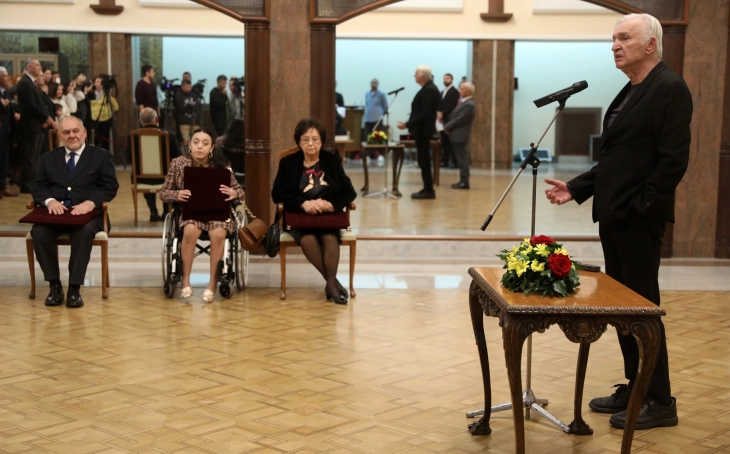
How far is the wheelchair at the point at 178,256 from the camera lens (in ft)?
22.5

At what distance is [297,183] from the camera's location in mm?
7020

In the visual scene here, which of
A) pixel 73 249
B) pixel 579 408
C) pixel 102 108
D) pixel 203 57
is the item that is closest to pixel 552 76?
pixel 203 57

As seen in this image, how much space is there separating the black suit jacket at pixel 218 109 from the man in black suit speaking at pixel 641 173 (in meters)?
11.7

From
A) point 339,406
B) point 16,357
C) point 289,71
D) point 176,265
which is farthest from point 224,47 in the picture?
point 339,406

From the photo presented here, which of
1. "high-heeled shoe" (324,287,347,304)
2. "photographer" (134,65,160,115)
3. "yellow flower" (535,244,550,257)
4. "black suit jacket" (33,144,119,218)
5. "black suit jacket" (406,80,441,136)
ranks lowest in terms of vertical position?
"high-heeled shoe" (324,287,347,304)

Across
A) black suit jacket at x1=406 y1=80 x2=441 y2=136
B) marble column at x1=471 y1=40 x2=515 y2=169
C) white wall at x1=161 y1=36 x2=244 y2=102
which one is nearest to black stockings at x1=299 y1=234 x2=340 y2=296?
black suit jacket at x1=406 y1=80 x2=441 y2=136

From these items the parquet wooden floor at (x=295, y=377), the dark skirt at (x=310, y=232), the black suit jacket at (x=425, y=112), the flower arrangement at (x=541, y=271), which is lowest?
the parquet wooden floor at (x=295, y=377)

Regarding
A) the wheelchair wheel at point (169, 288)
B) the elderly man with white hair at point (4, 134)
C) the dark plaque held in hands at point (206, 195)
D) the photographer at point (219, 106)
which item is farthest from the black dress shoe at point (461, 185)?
the wheelchair wheel at point (169, 288)

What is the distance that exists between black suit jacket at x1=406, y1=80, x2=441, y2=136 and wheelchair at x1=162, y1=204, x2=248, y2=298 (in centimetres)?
555

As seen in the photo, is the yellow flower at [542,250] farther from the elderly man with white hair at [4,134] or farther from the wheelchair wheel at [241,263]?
the elderly man with white hair at [4,134]

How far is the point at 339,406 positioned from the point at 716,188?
214 inches

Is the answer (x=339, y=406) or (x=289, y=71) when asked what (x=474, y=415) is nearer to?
(x=339, y=406)

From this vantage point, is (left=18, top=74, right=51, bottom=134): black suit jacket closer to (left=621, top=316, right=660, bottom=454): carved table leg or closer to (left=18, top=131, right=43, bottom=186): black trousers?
(left=18, top=131, right=43, bottom=186): black trousers

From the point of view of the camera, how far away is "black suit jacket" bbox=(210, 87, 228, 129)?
1538 cm
